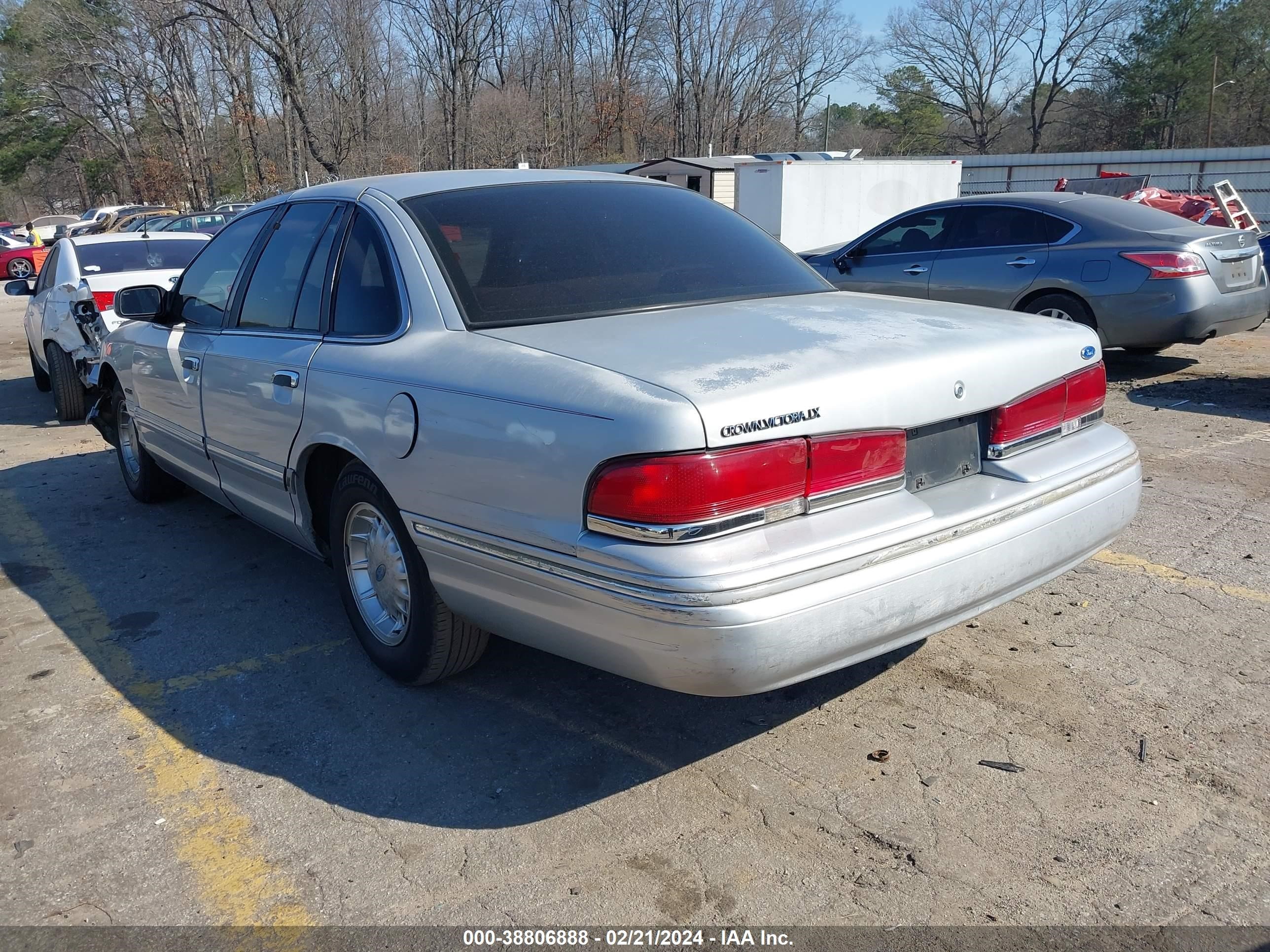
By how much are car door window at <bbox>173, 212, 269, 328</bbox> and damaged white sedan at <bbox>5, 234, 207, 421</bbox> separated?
3116 millimetres

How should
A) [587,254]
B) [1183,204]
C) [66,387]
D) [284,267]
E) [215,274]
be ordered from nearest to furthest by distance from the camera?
[587,254] → [284,267] → [215,274] → [66,387] → [1183,204]

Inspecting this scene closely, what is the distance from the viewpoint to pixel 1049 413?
3154 mm

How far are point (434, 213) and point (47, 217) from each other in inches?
2068

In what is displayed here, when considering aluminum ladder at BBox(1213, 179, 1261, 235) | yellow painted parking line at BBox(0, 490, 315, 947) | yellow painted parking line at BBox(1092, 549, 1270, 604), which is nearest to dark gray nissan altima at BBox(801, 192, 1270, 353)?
yellow painted parking line at BBox(1092, 549, 1270, 604)

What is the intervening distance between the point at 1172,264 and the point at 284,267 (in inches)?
266

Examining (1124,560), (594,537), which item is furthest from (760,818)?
(1124,560)

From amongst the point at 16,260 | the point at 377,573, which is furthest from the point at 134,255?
the point at 16,260

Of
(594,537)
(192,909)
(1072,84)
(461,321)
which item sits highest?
(1072,84)

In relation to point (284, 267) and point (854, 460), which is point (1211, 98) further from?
point (854, 460)

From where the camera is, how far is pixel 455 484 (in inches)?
112

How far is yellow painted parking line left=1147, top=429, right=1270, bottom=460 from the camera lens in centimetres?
619

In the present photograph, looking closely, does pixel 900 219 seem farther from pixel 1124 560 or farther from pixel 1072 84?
pixel 1072 84

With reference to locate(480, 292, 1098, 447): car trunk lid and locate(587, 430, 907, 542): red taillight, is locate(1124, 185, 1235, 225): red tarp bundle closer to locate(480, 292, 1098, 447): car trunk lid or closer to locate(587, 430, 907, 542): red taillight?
locate(480, 292, 1098, 447): car trunk lid

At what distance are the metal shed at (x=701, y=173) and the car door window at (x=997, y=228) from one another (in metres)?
18.5
